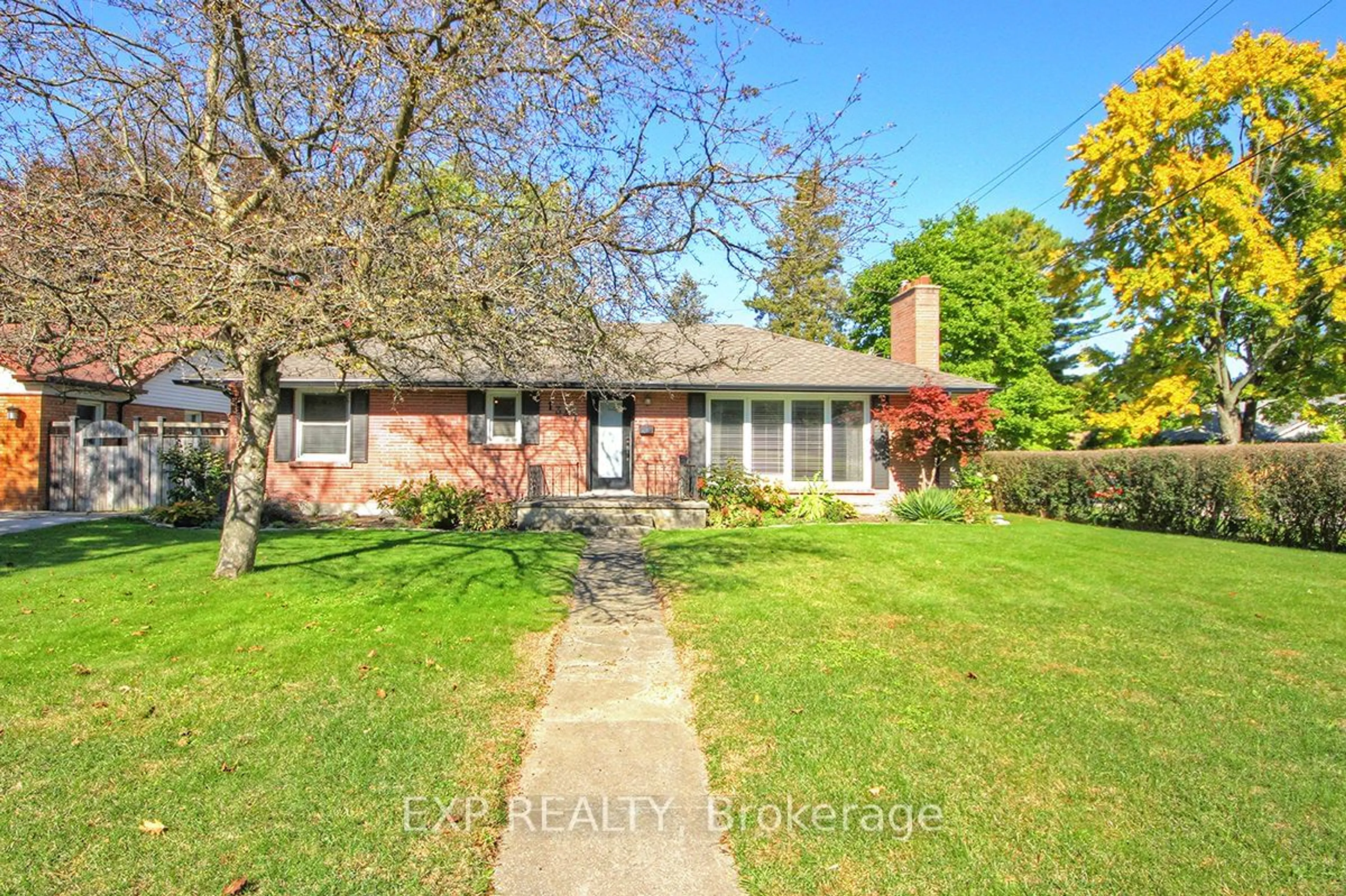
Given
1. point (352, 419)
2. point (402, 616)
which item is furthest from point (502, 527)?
point (402, 616)

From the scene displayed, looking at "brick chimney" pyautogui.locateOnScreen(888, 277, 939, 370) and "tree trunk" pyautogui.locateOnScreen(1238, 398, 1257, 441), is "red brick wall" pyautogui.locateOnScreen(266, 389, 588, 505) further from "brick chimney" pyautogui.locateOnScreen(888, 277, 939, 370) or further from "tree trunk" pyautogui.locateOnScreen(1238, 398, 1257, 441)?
"tree trunk" pyautogui.locateOnScreen(1238, 398, 1257, 441)

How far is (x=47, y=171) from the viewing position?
6328mm

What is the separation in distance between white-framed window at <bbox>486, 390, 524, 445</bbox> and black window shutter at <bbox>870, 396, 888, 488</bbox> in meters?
7.20

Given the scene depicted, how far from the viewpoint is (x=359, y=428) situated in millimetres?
14391

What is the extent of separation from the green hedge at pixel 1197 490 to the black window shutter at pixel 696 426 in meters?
6.85

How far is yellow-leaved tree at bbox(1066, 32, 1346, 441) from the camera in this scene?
61.5 feet

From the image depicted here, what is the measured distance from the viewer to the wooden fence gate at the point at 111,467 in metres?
15.1

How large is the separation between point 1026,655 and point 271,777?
16.8 feet

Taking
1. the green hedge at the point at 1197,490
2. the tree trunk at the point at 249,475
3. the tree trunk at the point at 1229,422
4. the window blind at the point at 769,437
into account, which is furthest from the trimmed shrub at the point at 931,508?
the tree trunk at the point at 1229,422

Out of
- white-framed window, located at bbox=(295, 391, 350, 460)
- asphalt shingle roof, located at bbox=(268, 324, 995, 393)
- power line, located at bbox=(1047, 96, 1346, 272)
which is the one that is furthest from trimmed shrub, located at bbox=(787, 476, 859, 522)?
power line, located at bbox=(1047, 96, 1346, 272)

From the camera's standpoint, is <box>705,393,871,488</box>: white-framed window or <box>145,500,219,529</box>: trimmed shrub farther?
<box>705,393,871,488</box>: white-framed window

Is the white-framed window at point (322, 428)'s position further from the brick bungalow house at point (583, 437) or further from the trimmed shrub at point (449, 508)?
the trimmed shrub at point (449, 508)

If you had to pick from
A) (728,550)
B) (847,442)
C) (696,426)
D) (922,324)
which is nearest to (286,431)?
(696,426)

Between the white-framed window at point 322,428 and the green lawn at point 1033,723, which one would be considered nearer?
the green lawn at point 1033,723
